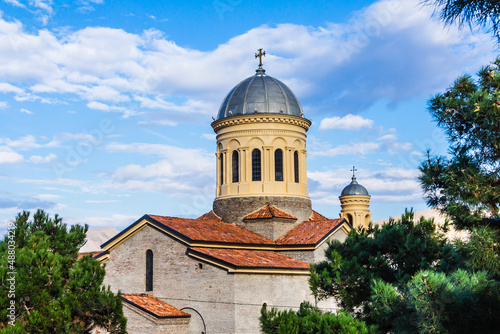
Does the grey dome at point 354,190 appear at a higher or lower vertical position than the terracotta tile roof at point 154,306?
higher

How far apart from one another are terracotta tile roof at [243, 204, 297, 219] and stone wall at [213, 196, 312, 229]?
9.3 inches

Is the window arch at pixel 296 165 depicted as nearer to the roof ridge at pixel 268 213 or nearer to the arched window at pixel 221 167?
the roof ridge at pixel 268 213

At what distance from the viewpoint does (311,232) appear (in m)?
24.7

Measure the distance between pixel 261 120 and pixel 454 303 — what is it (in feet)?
64.2

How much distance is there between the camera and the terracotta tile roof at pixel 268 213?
25.5m

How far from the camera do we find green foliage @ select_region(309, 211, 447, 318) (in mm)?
13234

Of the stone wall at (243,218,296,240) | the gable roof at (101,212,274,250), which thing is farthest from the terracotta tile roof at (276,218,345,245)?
the gable roof at (101,212,274,250)

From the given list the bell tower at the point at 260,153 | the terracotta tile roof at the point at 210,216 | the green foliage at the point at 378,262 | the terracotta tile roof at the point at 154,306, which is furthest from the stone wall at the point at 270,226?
the green foliage at the point at 378,262

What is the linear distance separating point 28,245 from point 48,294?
67.1 inches

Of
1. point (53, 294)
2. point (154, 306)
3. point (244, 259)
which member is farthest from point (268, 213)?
point (53, 294)

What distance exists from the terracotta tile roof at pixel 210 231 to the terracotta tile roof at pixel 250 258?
0.51m

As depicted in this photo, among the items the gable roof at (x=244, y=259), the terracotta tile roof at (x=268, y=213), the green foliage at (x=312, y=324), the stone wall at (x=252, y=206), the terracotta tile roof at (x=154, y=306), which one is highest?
the stone wall at (x=252, y=206)

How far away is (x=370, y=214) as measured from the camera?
4028 cm

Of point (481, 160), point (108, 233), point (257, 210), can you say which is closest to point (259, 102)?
point (257, 210)
